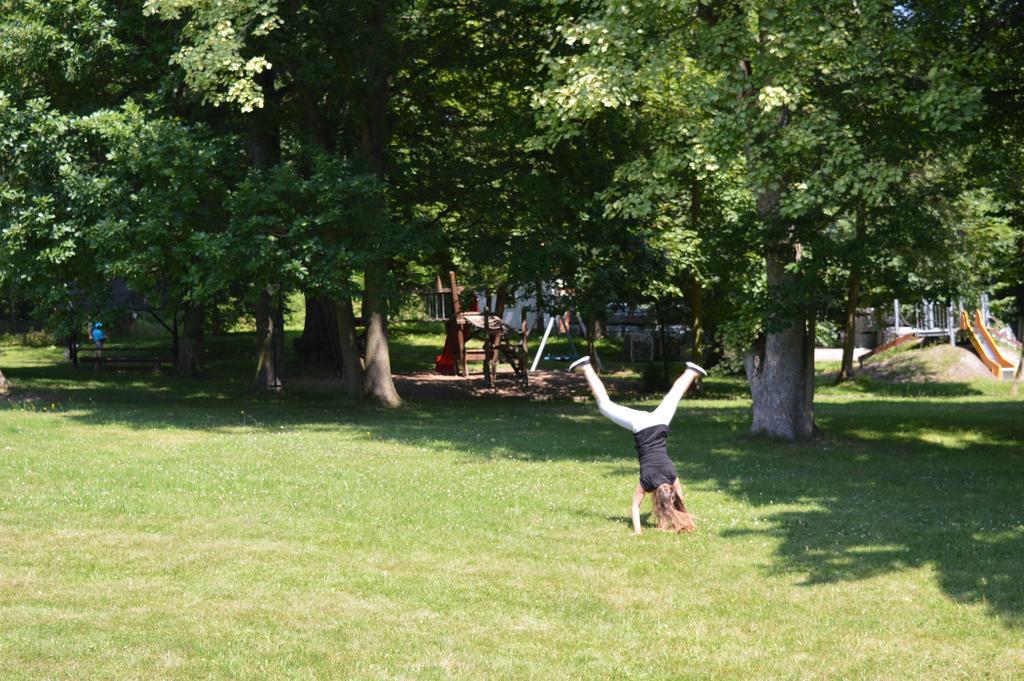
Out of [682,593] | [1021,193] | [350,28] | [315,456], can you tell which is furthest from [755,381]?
[682,593]

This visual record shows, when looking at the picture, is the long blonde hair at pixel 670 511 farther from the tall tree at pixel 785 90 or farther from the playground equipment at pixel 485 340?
the playground equipment at pixel 485 340

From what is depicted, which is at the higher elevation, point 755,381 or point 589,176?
point 589,176

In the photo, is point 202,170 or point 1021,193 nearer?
point 1021,193

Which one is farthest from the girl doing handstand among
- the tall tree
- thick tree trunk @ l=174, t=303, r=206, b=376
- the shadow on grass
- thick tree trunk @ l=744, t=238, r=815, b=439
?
thick tree trunk @ l=174, t=303, r=206, b=376

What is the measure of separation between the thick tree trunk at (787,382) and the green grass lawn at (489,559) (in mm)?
583

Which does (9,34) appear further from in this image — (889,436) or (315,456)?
(889,436)

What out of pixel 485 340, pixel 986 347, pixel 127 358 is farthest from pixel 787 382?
pixel 127 358

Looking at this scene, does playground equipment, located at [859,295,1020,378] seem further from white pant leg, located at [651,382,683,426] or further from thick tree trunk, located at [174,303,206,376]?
white pant leg, located at [651,382,683,426]

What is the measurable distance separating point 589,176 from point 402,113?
203 inches

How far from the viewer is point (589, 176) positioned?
28047mm

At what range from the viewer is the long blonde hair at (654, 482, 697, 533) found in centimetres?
1253

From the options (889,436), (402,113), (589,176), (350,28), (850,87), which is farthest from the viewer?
(402,113)

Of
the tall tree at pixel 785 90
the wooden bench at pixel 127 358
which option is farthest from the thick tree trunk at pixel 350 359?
the wooden bench at pixel 127 358

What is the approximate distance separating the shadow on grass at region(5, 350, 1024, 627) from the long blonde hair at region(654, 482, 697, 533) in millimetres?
768
